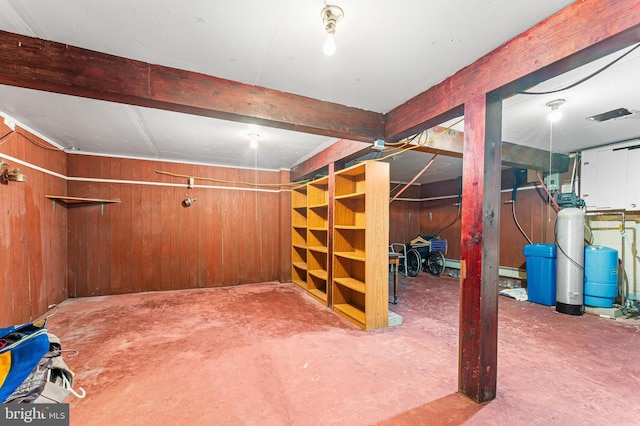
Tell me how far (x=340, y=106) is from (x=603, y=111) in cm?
261

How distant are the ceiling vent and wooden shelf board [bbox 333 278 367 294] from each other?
3003 millimetres

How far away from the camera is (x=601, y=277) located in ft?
11.8

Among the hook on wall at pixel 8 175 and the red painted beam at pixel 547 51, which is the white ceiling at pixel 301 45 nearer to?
the red painted beam at pixel 547 51

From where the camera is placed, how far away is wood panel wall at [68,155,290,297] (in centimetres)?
443

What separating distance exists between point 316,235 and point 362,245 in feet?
4.76

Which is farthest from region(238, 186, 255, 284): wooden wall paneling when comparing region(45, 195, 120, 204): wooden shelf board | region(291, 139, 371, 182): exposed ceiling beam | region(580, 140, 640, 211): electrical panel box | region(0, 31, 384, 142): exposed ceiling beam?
region(580, 140, 640, 211): electrical panel box

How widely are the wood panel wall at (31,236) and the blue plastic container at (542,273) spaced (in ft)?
21.7

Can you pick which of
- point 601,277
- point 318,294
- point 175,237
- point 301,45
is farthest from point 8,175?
point 601,277

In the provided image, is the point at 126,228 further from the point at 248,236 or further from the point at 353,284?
the point at 353,284

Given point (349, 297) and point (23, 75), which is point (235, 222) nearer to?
point (349, 297)

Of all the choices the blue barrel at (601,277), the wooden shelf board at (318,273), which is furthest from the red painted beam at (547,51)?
the blue barrel at (601,277)

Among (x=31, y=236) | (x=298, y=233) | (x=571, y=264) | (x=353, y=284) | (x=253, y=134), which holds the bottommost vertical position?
(x=353, y=284)

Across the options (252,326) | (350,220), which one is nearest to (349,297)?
(350,220)

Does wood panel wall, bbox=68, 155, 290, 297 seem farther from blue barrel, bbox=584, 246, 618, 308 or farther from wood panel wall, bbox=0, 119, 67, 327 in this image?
blue barrel, bbox=584, 246, 618, 308
